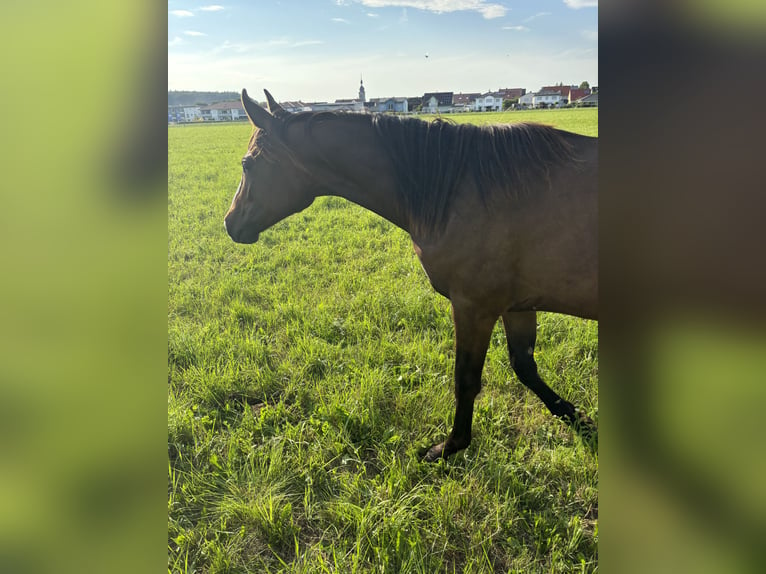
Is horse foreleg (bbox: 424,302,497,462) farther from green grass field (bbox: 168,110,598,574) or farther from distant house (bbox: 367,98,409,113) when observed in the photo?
distant house (bbox: 367,98,409,113)

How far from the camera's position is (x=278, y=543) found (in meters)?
2.14

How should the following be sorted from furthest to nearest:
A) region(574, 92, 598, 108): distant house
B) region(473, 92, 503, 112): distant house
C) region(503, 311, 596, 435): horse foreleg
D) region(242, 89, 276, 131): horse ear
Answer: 1. region(503, 311, 596, 435): horse foreleg
2. region(473, 92, 503, 112): distant house
3. region(242, 89, 276, 131): horse ear
4. region(574, 92, 598, 108): distant house

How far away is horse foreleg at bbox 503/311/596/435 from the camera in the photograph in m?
2.98

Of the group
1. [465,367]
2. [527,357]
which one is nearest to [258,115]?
[465,367]

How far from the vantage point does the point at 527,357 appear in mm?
3055

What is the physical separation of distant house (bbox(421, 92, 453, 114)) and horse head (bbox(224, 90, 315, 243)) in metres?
0.87

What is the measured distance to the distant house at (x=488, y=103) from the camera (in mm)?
2827

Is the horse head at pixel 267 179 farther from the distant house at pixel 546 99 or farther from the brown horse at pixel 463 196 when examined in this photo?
the distant house at pixel 546 99

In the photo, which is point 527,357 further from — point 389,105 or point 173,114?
point 173,114

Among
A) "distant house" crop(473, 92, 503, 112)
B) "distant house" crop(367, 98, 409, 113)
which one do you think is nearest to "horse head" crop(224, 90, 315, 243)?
"distant house" crop(367, 98, 409, 113)

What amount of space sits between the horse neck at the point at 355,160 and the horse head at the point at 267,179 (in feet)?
0.40

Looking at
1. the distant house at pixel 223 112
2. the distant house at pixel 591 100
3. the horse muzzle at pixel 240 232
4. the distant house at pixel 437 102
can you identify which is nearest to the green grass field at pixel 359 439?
the distant house at pixel 591 100

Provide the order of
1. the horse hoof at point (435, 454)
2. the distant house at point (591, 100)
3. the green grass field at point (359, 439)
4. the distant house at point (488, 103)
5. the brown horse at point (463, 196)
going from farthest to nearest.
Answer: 1. the distant house at point (488, 103)
2. the horse hoof at point (435, 454)
3. the brown horse at point (463, 196)
4. the green grass field at point (359, 439)
5. the distant house at point (591, 100)
